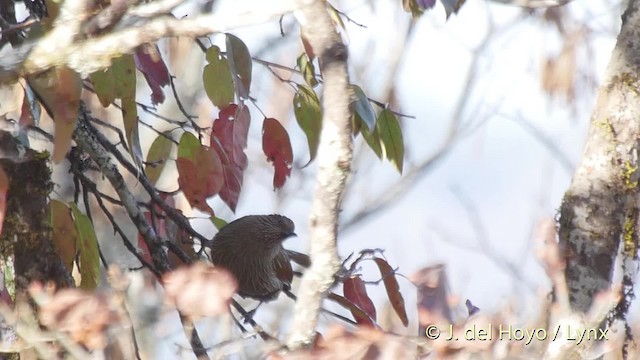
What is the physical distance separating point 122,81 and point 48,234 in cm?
40

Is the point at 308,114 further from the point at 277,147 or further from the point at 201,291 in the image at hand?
the point at 201,291

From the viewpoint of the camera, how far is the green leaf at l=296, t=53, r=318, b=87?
1.84 meters

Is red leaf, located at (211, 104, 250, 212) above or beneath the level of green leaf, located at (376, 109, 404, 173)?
above

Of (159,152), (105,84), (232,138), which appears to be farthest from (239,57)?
(159,152)

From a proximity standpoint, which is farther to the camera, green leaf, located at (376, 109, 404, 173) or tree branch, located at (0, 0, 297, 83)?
green leaf, located at (376, 109, 404, 173)

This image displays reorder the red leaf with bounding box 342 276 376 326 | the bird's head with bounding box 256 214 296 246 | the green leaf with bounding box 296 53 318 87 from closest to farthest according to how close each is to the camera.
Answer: the red leaf with bounding box 342 276 376 326 → the green leaf with bounding box 296 53 318 87 → the bird's head with bounding box 256 214 296 246

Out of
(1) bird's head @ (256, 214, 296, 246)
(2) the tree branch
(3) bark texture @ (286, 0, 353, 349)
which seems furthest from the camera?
(1) bird's head @ (256, 214, 296, 246)

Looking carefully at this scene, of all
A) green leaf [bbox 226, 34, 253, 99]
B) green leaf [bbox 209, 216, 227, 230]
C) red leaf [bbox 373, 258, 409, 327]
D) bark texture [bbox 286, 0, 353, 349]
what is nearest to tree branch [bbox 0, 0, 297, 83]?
bark texture [bbox 286, 0, 353, 349]

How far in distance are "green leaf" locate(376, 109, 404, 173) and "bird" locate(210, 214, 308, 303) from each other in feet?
1.89

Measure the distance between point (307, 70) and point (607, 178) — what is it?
2.14 feet

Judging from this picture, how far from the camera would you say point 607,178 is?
5.91 feet

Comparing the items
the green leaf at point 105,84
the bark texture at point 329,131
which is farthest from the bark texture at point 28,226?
the bark texture at point 329,131

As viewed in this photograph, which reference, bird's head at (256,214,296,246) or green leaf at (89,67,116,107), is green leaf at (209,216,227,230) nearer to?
bird's head at (256,214,296,246)

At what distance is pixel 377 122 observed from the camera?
5.80ft
